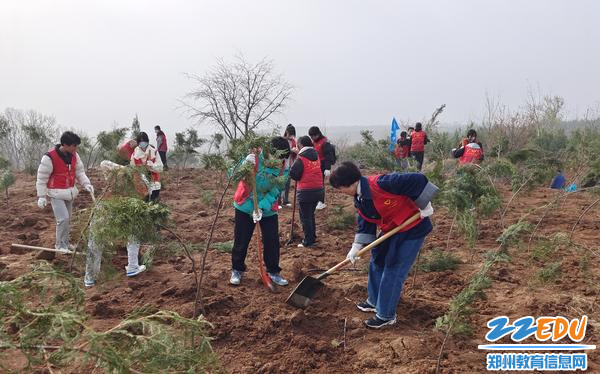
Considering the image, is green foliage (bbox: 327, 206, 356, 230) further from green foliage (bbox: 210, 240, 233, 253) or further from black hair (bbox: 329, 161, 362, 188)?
black hair (bbox: 329, 161, 362, 188)

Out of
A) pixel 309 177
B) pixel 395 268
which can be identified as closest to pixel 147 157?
pixel 309 177

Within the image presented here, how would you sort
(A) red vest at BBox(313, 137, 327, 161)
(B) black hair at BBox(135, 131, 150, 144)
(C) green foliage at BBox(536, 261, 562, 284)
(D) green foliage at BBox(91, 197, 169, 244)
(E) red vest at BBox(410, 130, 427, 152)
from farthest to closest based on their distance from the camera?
(E) red vest at BBox(410, 130, 427, 152), (A) red vest at BBox(313, 137, 327, 161), (B) black hair at BBox(135, 131, 150, 144), (C) green foliage at BBox(536, 261, 562, 284), (D) green foliage at BBox(91, 197, 169, 244)

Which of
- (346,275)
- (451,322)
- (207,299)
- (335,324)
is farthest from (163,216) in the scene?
(346,275)

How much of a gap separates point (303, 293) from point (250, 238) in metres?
0.89

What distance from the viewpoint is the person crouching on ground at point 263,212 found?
438 centimetres

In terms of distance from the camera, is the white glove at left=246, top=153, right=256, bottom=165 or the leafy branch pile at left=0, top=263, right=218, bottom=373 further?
the white glove at left=246, top=153, right=256, bottom=165

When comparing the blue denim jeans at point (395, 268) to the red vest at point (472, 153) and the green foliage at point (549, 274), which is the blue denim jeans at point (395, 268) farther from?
the red vest at point (472, 153)

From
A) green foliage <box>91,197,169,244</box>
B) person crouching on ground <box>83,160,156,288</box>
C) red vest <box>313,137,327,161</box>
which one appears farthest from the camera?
red vest <box>313,137,327,161</box>

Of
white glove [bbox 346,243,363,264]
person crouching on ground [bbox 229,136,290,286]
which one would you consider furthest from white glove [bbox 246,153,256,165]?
white glove [bbox 346,243,363,264]

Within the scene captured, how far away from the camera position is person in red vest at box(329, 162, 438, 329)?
3.60 metres

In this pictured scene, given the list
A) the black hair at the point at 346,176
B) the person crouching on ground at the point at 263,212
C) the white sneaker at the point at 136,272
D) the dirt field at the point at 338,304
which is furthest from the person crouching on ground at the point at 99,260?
the black hair at the point at 346,176

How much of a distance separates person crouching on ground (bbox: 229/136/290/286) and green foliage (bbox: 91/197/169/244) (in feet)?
3.79

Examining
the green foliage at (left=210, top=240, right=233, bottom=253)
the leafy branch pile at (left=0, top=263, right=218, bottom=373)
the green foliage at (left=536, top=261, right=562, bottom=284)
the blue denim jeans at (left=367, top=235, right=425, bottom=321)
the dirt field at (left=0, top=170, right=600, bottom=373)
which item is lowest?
the dirt field at (left=0, top=170, right=600, bottom=373)

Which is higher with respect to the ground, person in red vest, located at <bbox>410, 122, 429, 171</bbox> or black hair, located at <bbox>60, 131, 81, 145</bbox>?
black hair, located at <bbox>60, 131, 81, 145</bbox>
